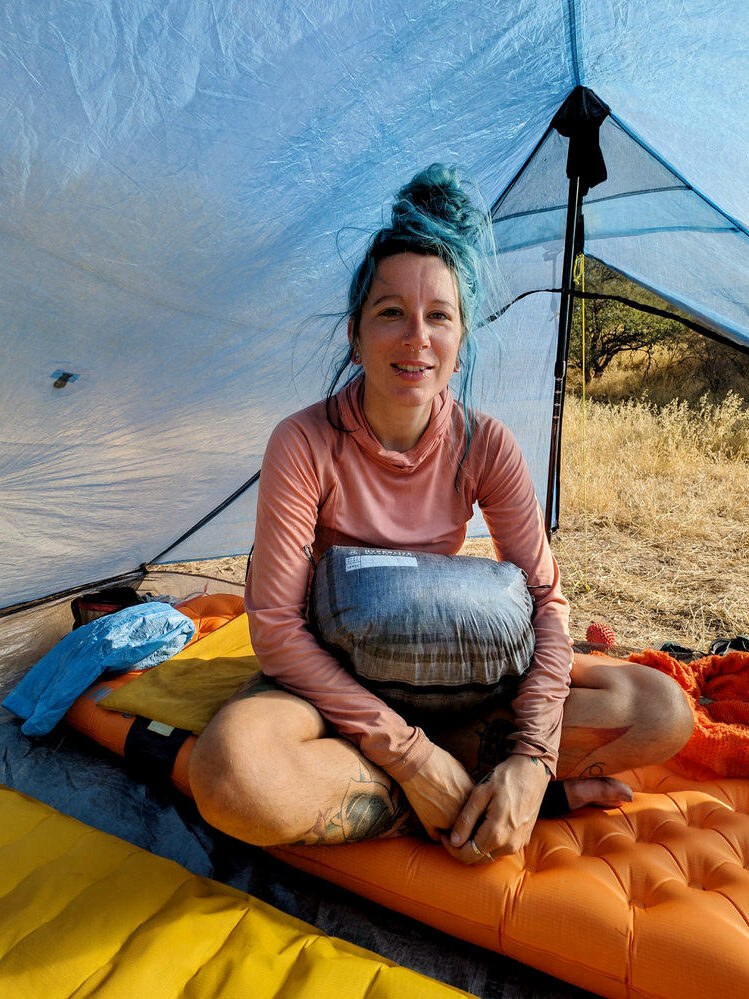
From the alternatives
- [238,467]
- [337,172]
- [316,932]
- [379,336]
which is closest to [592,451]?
[238,467]

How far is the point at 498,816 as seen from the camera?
4.29ft

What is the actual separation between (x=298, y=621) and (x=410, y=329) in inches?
26.6

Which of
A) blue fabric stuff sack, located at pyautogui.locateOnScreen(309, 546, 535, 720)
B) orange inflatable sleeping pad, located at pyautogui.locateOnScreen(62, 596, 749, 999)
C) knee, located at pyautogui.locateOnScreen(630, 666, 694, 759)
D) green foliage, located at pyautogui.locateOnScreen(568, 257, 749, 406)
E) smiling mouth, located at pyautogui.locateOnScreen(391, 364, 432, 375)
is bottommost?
orange inflatable sleeping pad, located at pyautogui.locateOnScreen(62, 596, 749, 999)

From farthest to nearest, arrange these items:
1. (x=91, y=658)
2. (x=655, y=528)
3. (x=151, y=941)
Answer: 1. (x=655, y=528)
2. (x=91, y=658)
3. (x=151, y=941)

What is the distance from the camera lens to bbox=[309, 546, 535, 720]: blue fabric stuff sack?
143cm

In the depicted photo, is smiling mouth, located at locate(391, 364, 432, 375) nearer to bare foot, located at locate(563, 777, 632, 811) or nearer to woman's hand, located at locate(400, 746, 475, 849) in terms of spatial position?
woman's hand, located at locate(400, 746, 475, 849)

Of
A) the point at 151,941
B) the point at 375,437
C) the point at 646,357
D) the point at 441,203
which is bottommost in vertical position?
the point at 151,941

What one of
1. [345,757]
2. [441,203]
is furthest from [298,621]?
[441,203]

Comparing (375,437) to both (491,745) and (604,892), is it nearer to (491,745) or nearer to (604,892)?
(491,745)

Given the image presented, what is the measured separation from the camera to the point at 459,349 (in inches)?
68.1

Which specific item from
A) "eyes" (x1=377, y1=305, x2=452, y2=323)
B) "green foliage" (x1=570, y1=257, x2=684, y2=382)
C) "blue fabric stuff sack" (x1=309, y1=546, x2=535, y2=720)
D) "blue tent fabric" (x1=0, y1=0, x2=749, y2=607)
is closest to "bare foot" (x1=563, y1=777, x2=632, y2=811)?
"blue fabric stuff sack" (x1=309, y1=546, x2=535, y2=720)

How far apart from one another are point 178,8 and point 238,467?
5.57 feet

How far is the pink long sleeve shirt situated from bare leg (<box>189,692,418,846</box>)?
55mm

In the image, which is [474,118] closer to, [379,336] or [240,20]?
[240,20]
